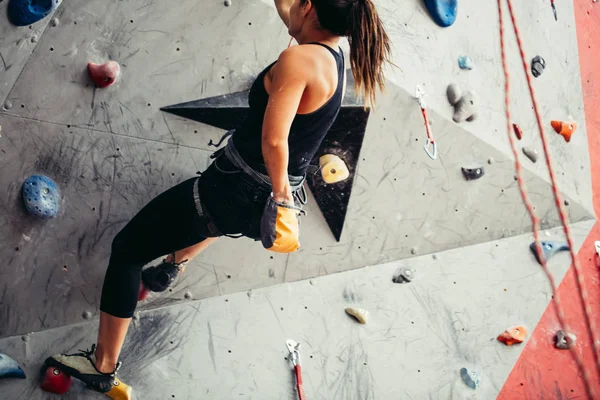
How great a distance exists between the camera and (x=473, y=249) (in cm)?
323

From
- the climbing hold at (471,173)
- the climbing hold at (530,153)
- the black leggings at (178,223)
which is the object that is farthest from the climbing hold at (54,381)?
the climbing hold at (530,153)

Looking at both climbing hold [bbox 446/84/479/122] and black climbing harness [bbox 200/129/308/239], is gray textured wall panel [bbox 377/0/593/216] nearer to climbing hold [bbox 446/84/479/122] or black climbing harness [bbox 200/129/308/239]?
climbing hold [bbox 446/84/479/122]

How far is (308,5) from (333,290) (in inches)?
51.2

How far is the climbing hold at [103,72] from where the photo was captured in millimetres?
2648

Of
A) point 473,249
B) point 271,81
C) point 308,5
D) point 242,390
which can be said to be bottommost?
point 242,390

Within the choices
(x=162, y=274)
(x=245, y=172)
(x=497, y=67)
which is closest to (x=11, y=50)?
(x=162, y=274)

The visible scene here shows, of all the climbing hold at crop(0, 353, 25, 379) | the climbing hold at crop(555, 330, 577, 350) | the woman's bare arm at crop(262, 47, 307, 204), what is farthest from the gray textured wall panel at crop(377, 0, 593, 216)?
the climbing hold at crop(0, 353, 25, 379)

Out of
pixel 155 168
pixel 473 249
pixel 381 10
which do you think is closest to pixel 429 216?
pixel 473 249

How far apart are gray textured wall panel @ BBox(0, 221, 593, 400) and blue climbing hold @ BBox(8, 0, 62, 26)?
1087 mm

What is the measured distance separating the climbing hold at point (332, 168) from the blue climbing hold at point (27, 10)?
115 cm

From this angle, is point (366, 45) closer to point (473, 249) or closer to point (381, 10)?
point (381, 10)

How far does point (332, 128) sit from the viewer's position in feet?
9.59

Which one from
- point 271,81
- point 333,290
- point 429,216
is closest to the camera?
point 271,81

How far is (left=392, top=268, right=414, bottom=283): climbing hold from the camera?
3049 mm
